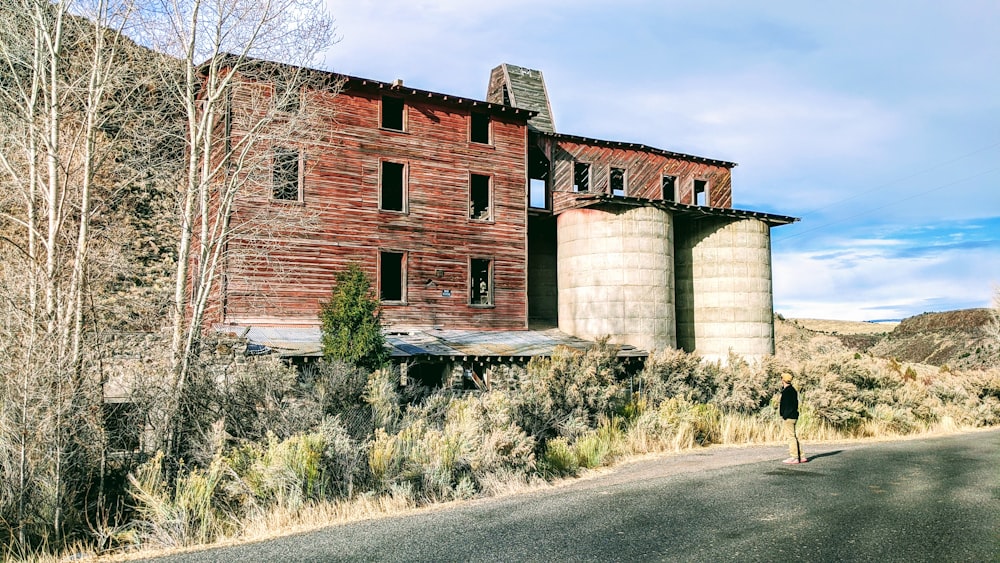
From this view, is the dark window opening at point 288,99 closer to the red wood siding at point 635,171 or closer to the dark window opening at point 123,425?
the dark window opening at point 123,425

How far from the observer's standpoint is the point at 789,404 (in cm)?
1526

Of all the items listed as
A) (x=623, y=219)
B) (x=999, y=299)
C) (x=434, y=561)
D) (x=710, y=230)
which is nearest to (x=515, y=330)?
(x=623, y=219)

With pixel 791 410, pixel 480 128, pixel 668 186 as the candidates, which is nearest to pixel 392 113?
pixel 480 128

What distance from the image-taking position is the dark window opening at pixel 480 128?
29223 mm

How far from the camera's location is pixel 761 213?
105 ft

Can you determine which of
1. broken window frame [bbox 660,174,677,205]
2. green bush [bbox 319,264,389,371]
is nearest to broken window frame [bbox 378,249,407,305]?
green bush [bbox 319,264,389,371]

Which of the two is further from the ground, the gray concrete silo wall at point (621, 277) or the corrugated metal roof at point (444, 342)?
the gray concrete silo wall at point (621, 277)

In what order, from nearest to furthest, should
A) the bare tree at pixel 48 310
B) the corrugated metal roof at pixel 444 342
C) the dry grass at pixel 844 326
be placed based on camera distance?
the bare tree at pixel 48 310, the corrugated metal roof at pixel 444 342, the dry grass at pixel 844 326

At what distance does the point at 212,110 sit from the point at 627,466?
38.1 feet

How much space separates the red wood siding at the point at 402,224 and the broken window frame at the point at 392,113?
0.23 m

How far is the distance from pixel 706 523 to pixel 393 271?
19.6m

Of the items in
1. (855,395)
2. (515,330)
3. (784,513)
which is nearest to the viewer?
(784,513)

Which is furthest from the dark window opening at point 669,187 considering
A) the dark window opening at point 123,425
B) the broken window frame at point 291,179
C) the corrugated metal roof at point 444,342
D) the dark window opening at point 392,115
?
the dark window opening at point 123,425

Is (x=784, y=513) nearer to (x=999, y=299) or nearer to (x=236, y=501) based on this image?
(x=236, y=501)
